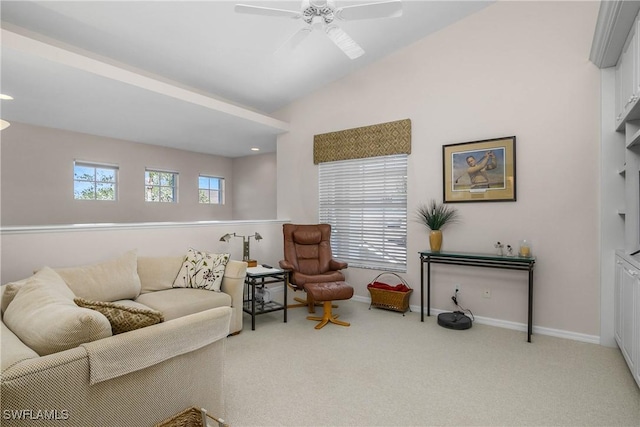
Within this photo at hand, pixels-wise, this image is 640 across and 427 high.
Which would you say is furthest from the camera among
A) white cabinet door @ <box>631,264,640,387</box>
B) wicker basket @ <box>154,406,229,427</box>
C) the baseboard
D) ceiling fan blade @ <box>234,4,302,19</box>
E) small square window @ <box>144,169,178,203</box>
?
small square window @ <box>144,169,178,203</box>

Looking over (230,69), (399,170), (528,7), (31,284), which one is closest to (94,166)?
(230,69)

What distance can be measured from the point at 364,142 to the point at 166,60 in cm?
259

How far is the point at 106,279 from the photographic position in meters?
2.83

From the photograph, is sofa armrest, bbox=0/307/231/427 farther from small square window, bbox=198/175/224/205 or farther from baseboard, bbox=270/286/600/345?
small square window, bbox=198/175/224/205

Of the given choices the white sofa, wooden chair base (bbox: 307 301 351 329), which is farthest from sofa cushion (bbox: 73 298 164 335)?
wooden chair base (bbox: 307 301 351 329)

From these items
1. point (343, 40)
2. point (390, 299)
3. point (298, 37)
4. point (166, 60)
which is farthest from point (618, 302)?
point (166, 60)

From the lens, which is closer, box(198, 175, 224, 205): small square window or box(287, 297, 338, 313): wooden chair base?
box(287, 297, 338, 313): wooden chair base

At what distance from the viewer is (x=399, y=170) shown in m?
4.30

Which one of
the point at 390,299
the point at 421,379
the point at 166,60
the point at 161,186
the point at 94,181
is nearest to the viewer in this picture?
the point at 421,379

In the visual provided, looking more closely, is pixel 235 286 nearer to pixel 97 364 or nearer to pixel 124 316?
pixel 124 316

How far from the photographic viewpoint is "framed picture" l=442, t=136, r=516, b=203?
3.51 metres

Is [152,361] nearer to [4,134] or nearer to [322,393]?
[322,393]

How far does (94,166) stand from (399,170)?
4.77 meters

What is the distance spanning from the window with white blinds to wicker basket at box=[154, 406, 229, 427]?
3.21 metres
